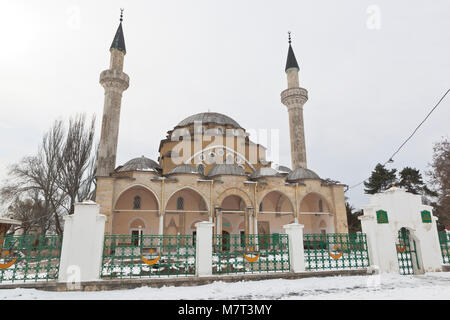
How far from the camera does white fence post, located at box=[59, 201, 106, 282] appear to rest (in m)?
5.32

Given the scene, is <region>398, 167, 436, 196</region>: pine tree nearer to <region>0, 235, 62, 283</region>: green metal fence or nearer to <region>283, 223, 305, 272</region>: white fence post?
<region>283, 223, 305, 272</region>: white fence post

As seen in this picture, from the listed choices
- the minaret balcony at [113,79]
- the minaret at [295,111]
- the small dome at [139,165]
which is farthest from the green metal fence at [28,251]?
the minaret at [295,111]

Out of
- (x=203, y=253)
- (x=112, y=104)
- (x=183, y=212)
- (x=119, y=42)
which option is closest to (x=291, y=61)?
(x=119, y=42)

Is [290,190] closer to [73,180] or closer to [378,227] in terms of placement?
[378,227]

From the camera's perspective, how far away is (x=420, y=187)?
25.9 meters

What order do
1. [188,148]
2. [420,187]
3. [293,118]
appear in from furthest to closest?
[420,187], [293,118], [188,148]

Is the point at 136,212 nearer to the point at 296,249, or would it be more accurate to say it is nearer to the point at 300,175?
the point at 300,175

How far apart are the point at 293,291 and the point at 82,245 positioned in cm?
425

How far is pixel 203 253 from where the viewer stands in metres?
5.98

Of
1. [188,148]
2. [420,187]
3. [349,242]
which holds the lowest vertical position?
[349,242]

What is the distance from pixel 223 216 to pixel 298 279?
12.2 meters

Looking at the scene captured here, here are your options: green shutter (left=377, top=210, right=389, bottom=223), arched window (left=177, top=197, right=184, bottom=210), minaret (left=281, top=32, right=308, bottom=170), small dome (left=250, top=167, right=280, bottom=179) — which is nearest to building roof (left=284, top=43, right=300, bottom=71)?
minaret (left=281, top=32, right=308, bottom=170)

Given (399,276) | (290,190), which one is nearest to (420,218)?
(399,276)
